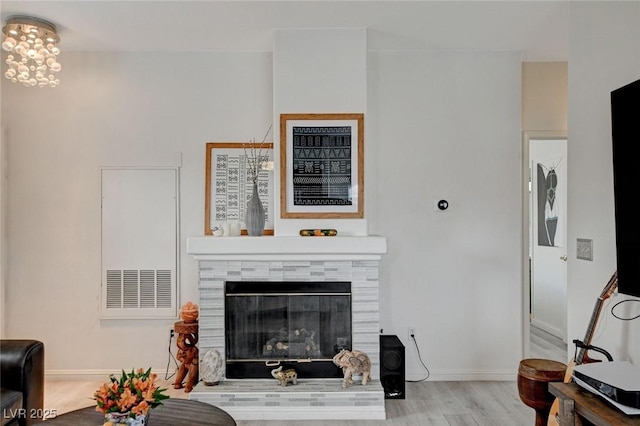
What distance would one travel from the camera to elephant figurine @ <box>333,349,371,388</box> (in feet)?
9.57

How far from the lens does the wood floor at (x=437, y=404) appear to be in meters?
2.81

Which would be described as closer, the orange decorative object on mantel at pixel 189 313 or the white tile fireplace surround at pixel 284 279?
the white tile fireplace surround at pixel 284 279

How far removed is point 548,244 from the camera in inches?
198

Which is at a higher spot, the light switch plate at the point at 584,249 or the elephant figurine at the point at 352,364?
the light switch plate at the point at 584,249

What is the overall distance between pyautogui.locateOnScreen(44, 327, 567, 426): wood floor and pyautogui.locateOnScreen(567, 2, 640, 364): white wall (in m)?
0.75

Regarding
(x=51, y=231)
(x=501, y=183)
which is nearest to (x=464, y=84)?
(x=501, y=183)

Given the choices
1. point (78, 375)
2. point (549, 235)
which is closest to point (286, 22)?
point (78, 375)

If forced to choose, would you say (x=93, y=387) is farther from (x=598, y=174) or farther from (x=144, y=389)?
(x=598, y=174)

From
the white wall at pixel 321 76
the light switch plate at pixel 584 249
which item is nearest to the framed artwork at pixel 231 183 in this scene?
the white wall at pixel 321 76

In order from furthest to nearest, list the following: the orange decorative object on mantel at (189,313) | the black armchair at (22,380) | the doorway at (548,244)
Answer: the doorway at (548,244) < the orange decorative object on mantel at (189,313) < the black armchair at (22,380)

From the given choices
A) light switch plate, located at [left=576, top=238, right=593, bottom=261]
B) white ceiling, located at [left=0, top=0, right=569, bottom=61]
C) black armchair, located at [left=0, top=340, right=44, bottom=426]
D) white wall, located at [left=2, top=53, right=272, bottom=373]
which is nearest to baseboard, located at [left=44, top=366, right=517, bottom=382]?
white wall, located at [left=2, top=53, right=272, bottom=373]

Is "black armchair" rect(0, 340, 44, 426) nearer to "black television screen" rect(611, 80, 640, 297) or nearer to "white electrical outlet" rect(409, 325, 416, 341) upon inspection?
"white electrical outlet" rect(409, 325, 416, 341)

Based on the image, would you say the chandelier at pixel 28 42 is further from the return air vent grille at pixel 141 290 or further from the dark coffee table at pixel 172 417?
the dark coffee table at pixel 172 417

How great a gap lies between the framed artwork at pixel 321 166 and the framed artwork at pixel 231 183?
0.40 metres
